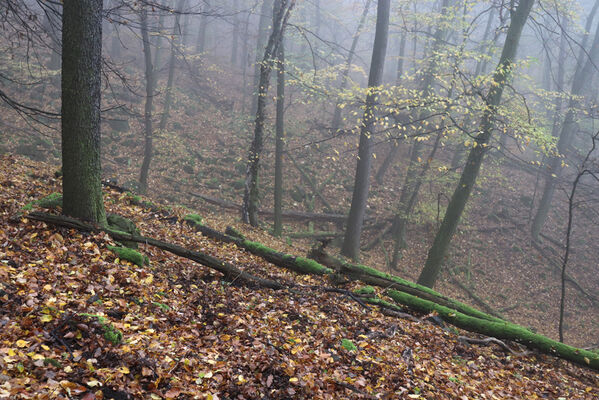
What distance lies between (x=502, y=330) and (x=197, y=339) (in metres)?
5.92

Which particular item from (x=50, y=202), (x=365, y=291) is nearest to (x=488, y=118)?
(x=365, y=291)

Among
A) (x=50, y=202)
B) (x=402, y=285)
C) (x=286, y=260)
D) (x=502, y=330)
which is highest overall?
(x=50, y=202)

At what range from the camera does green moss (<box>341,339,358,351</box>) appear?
528 centimetres

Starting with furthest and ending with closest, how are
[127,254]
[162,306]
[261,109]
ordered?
[261,109] → [127,254] → [162,306]

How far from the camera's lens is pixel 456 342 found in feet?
22.4

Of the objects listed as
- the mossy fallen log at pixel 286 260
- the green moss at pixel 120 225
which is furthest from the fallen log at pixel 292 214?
the green moss at pixel 120 225

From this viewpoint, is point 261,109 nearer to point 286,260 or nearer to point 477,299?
point 286,260

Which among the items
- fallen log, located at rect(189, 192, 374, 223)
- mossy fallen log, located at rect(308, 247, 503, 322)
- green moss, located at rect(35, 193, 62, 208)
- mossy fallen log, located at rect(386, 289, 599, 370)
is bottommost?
fallen log, located at rect(189, 192, 374, 223)

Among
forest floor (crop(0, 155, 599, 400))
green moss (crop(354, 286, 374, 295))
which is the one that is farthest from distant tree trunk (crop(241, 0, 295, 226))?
green moss (crop(354, 286, 374, 295))

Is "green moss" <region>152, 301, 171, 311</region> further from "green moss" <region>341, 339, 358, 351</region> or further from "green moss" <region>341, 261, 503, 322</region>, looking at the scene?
"green moss" <region>341, 261, 503, 322</region>

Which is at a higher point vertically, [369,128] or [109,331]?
[369,128]

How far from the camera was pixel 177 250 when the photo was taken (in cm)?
659

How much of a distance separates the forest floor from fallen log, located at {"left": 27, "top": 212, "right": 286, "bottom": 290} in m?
0.14

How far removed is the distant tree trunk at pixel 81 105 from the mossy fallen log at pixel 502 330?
19.8 ft
